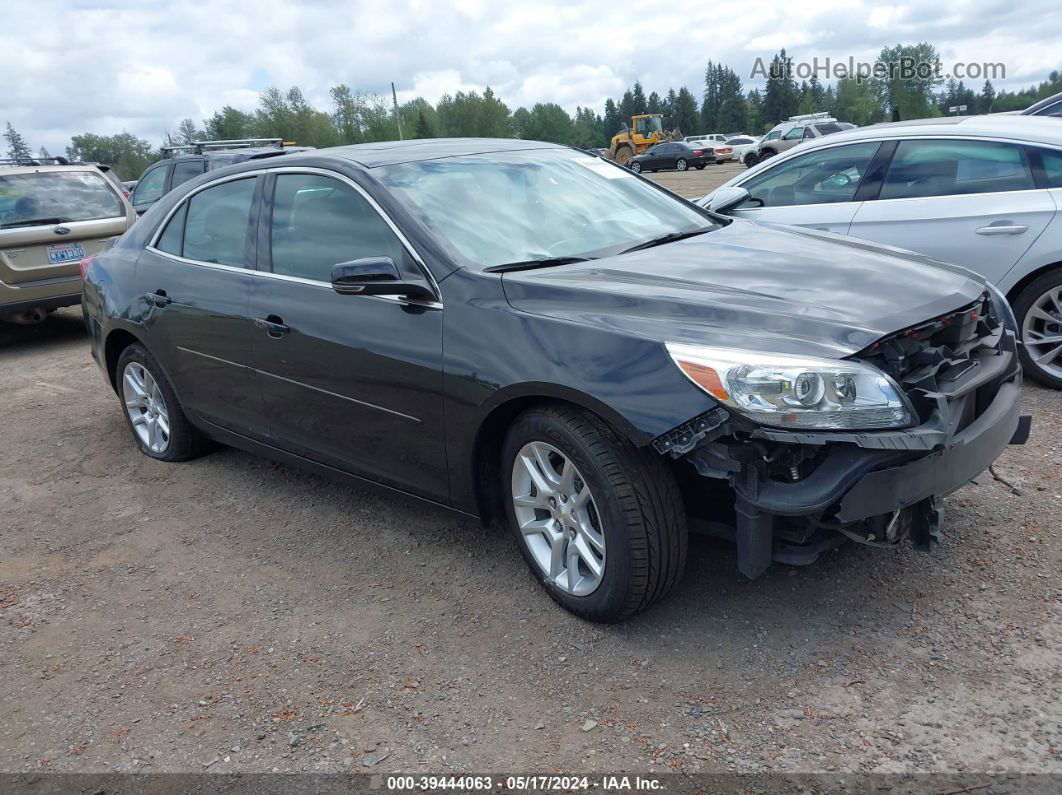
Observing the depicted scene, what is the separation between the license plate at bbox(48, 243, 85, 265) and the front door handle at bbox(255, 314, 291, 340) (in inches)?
225

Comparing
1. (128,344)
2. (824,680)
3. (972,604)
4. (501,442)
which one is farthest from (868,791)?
(128,344)

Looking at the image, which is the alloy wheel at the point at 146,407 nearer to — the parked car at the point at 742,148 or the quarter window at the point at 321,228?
the quarter window at the point at 321,228

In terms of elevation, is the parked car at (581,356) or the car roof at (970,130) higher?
the car roof at (970,130)

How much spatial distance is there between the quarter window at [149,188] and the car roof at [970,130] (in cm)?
1023

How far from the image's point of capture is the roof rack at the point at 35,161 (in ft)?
31.4

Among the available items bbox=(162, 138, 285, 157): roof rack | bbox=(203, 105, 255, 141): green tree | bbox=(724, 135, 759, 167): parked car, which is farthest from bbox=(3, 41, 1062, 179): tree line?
bbox=(162, 138, 285, 157): roof rack

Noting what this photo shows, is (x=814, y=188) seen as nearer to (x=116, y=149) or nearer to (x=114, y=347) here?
(x=114, y=347)

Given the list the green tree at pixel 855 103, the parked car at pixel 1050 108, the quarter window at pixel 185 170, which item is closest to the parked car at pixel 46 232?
the quarter window at pixel 185 170

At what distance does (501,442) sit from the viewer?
329cm

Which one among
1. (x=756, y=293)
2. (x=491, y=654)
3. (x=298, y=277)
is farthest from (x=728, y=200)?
(x=491, y=654)

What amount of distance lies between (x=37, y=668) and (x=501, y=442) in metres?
1.88

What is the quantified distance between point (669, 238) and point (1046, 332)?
107 inches

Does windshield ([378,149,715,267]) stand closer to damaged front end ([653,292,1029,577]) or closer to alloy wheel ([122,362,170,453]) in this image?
damaged front end ([653,292,1029,577])

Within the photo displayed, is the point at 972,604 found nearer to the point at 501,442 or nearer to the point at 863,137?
the point at 501,442
